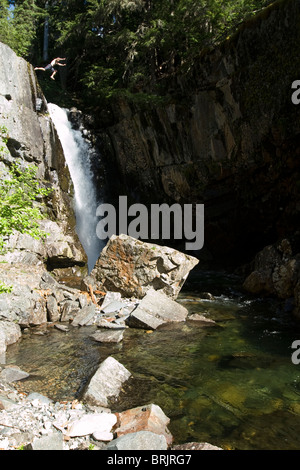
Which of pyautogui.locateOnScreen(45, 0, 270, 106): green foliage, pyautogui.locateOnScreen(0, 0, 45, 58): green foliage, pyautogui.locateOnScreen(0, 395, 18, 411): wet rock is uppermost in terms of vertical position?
pyautogui.locateOnScreen(0, 0, 45, 58): green foliage

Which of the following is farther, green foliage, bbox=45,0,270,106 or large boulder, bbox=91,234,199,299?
green foliage, bbox=45,0,270,106

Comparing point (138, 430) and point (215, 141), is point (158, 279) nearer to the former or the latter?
point (138, 430)

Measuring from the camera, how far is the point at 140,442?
4.18m

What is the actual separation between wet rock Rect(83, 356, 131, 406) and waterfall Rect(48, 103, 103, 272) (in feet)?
41.6

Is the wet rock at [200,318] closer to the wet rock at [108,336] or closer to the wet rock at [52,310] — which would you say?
the wet rock at [108,336]

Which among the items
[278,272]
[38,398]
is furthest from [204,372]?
[278,272]

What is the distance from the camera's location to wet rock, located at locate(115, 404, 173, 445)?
466 centimetres

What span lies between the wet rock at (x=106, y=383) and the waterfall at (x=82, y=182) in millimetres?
12692

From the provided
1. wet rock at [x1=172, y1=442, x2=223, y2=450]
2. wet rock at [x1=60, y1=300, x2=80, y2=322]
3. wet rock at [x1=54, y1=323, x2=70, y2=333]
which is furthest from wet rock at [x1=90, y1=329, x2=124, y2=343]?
wet rock at [x1=172, y1=442, x2=223, y2=450]

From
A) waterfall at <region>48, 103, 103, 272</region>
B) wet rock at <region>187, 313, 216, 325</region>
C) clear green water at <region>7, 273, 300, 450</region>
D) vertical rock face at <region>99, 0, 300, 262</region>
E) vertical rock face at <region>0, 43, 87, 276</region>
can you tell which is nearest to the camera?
clear green water at <region>7, 273, 300, 450</region>

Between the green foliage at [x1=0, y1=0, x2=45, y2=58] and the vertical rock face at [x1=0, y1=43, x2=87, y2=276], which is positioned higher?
the green foliage at [x1=0, y1=0, x2=45, y2=58]

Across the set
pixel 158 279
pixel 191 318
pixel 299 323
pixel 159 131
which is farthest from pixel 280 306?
pixel 159 131

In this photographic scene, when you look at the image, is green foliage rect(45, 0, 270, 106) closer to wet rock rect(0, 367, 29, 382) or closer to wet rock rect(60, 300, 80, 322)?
wet rock rect(60, 300, 80, 322)

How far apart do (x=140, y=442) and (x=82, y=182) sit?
18.1 metres
